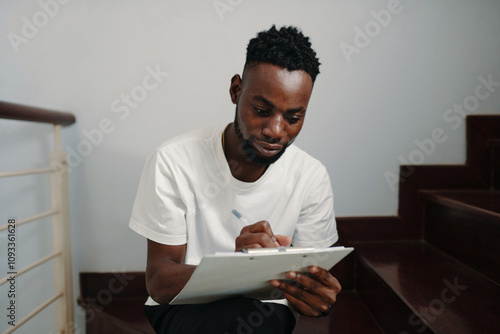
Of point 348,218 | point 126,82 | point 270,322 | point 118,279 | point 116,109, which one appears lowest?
point 118,279

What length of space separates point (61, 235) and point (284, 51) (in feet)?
3.44

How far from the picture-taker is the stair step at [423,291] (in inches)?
34.7

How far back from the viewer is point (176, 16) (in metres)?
1.37

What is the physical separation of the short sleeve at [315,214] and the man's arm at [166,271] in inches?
14.4

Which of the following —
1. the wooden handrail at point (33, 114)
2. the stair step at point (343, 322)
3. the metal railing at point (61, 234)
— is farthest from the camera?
the metal railing at point (61, 234)

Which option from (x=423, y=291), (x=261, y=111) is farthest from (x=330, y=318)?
(x=261, y=111)

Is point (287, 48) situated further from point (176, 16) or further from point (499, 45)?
point (499, 45)

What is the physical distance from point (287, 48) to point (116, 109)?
79 cm

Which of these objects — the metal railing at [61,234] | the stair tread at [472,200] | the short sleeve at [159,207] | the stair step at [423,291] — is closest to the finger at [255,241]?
the short sleeve at [159,207]

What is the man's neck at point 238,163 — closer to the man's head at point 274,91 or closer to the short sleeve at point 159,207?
the man's head at point 274,91

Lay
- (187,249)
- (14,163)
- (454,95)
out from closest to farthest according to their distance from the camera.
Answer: (187,249), (14,163), (454,95)

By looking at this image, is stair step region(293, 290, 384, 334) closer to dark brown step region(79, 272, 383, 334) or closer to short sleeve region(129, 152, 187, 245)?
dark brown step region(79, 272, 383, 334)

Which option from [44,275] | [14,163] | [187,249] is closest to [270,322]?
[187,249]

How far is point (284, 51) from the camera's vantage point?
880mm
